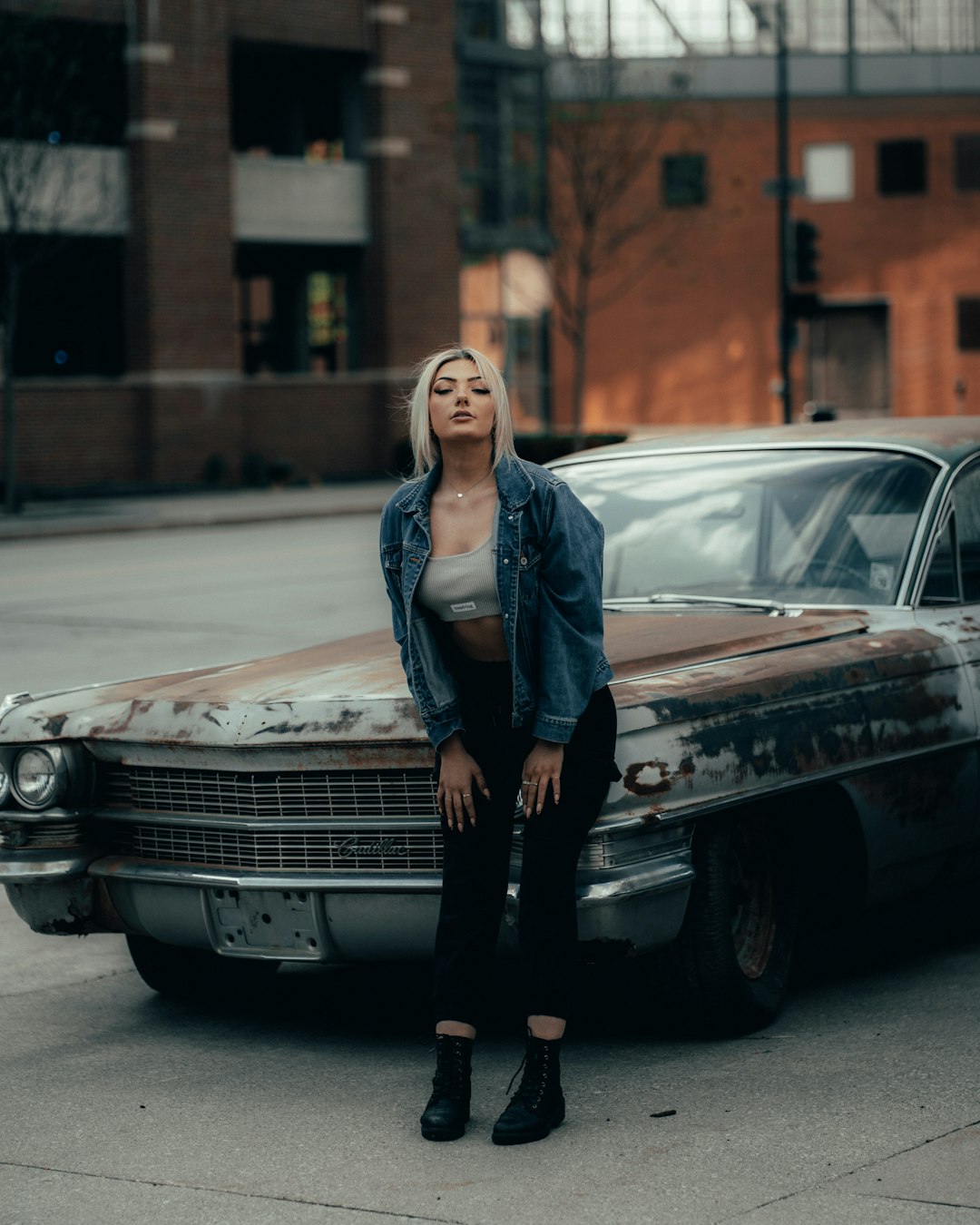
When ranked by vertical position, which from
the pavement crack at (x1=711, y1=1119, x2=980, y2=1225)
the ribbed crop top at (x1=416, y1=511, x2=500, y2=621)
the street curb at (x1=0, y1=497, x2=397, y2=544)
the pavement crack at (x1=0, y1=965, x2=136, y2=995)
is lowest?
the pavement crack at (x1=0, y1=965, x2=136, y2=995)

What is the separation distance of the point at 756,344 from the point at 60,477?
2679cm

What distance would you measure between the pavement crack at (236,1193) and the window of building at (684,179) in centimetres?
5301

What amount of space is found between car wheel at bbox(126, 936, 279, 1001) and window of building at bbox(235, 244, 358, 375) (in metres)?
33.6

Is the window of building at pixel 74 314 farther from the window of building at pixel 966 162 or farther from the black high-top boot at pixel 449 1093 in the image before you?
the black high-top boot at pixel 449 1093

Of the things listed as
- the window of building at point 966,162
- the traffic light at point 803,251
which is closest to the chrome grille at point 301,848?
the traffic light at point 803,251

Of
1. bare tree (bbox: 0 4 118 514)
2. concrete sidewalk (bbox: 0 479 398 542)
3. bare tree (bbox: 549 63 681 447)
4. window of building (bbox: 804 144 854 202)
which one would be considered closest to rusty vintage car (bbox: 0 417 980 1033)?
concrete sidewalk (bbox: 0 479 398 542)

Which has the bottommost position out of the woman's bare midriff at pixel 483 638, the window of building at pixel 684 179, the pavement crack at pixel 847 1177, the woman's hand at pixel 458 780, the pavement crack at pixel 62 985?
the pavement crack at pixel 62 985

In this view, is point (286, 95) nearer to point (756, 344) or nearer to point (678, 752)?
point (756, 344)

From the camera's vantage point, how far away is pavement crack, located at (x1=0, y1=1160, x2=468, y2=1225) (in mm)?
3912

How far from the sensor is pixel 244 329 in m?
38.5

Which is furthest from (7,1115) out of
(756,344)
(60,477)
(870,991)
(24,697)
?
(756,344)

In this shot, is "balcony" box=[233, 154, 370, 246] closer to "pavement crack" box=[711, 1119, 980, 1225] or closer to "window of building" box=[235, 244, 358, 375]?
"window of building" box=[235, 244, 358, 375]

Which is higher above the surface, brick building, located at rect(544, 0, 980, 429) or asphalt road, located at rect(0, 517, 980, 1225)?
brick building, located at rect(544, 0, 980, 429)

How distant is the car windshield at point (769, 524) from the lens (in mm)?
6219
